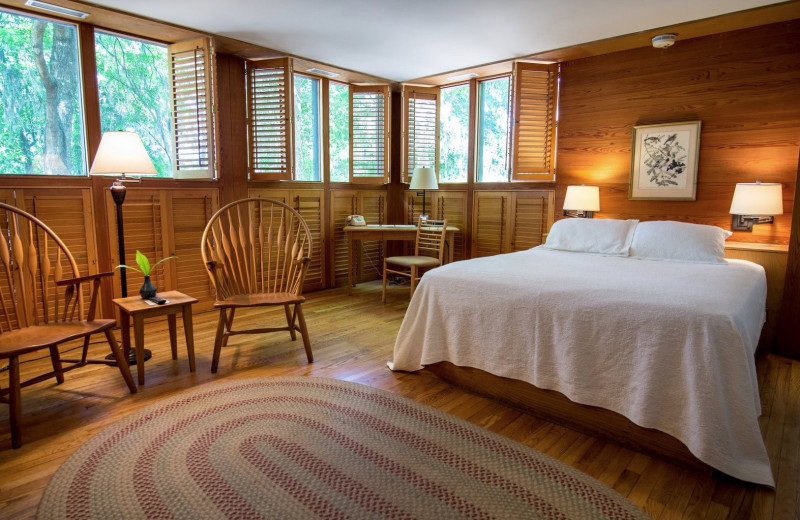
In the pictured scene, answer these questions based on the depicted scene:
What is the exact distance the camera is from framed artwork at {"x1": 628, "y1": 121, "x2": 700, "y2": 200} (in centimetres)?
373

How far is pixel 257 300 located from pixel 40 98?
7.41ft

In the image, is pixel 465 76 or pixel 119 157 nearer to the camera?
pixel 119 157

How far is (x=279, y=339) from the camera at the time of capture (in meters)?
3.49

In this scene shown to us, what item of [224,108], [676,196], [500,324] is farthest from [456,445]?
[224,108]

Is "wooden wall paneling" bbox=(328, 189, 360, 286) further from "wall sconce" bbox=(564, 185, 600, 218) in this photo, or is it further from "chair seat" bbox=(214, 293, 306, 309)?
"wall sconce" bbox=(564, 185, 600, 218)

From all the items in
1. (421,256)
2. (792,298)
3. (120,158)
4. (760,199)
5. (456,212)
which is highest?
(120,158)

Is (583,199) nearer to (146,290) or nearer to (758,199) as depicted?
(758,199)

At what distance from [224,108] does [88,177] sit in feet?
4.25

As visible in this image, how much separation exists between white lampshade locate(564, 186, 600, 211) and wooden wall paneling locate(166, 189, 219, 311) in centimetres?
318

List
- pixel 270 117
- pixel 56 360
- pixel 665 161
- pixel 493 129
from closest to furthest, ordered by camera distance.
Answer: pixel 56 360 → pixel 665 161 → pixel 270 117 → pixel 493 129

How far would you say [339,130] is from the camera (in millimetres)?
5293

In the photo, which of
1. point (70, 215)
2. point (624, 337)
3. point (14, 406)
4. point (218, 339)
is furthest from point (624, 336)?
point (70, 215)

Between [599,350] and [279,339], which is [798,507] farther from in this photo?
[279,339]

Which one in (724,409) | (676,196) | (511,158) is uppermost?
(511,158)
